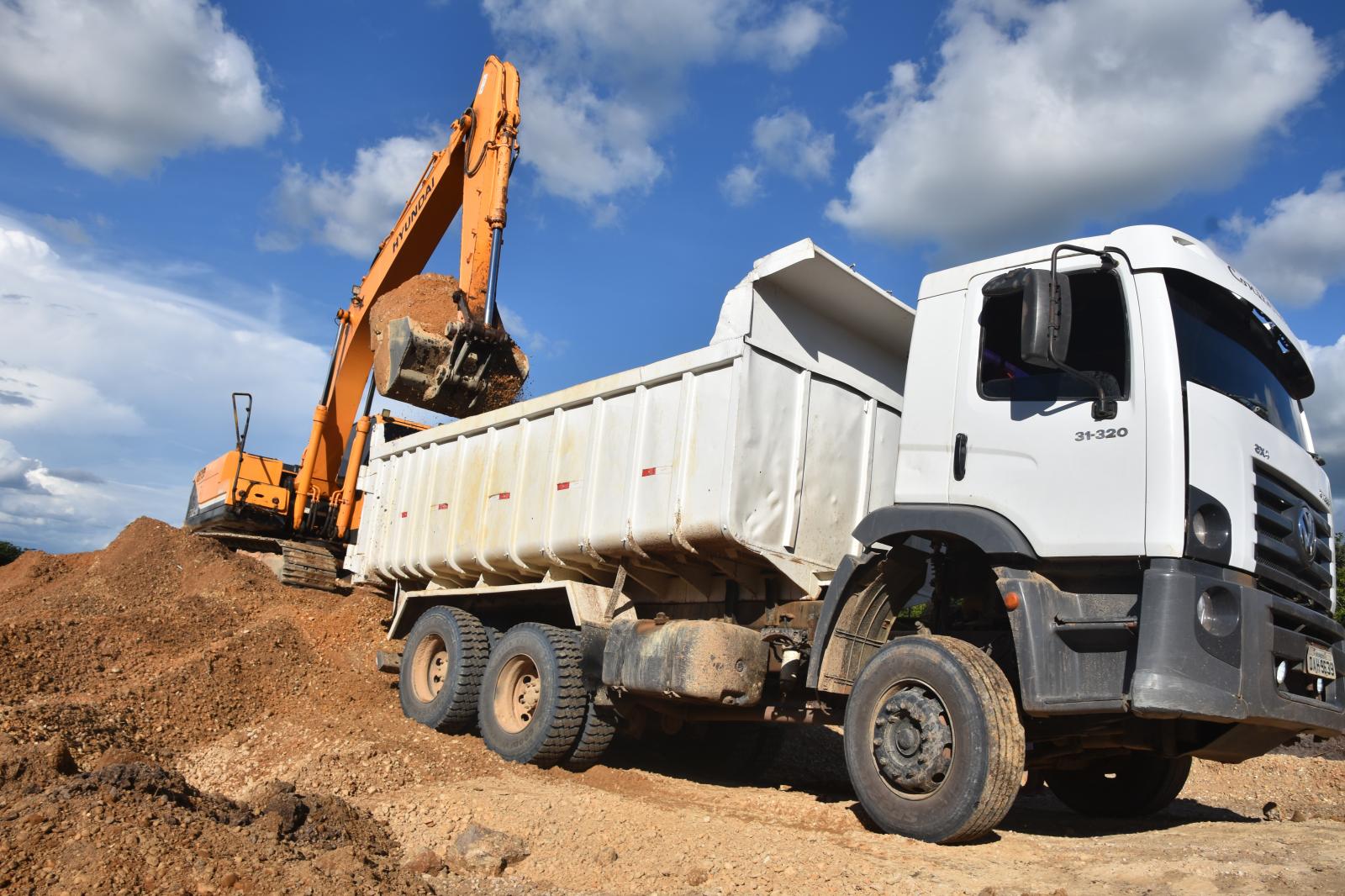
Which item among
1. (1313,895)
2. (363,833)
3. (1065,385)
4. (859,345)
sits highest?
(859,345)

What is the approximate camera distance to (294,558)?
12.0 meters

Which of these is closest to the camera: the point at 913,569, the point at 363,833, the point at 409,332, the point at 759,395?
the point at 363,833

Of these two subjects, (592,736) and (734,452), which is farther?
(592,736)

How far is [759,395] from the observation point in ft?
20.8

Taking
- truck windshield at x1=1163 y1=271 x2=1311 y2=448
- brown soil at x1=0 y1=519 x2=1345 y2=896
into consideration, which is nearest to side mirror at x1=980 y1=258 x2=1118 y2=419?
truck windshield at x1=1163 y1=271 x2=1311 y2=448

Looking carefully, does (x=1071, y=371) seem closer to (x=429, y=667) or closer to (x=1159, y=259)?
(x=1159, y=259)

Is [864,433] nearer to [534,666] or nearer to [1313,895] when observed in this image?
[534,666]

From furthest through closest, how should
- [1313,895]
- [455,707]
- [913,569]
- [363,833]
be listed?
[455,707] → [913,569] → [363,833] → [1313,895]

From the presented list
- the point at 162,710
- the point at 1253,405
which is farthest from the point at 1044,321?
the point at 162,710

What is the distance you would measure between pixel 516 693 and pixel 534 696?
228mm

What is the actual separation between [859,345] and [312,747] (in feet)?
15.5

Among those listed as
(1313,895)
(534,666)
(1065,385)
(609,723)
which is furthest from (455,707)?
(1313,895)

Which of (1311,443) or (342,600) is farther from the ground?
(1311,443)

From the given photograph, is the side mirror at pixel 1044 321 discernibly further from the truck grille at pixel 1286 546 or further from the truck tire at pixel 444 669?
the truck tire at pixel 444 669
